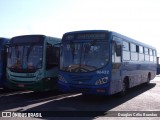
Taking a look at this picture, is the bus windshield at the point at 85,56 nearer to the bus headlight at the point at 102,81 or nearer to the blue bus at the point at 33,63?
the bus headlight at the point at 102,81

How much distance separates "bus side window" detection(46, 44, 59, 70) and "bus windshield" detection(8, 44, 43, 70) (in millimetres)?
447

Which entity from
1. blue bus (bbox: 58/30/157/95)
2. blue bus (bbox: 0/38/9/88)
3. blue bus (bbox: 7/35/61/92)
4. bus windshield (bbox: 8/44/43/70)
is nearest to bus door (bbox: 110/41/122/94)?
blue bus (bbox: 58/30/157/95)

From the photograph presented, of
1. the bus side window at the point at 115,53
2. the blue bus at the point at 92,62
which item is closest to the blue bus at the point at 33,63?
the blue bus at the point at 92,62

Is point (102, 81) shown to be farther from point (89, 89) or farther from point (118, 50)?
point (118, 50)

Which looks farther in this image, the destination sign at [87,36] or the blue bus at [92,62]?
the destination sign at [87,36]

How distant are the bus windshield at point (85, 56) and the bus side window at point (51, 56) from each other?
137 centimetres

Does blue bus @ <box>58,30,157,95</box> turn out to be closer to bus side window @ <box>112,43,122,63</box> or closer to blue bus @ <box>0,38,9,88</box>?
bus side window @ <box>112,43,122,63</box>

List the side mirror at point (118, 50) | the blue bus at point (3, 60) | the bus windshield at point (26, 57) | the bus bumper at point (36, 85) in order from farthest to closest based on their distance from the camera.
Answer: the blue bus at point (3, 60) → the bus windshield at point (26, 57) → the bus bumper at point (36, 85) → the side mirror at point (118, 50)

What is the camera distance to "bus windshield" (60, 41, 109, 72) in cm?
1175

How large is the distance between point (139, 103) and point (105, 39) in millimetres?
3120

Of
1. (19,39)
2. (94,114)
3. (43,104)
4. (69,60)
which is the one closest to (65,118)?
(94,114)

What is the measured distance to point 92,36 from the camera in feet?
39.8

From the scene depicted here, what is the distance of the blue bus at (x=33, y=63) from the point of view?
13320 mm

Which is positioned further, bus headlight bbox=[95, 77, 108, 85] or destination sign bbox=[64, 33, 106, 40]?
destination sign bbox=[64, 33, 106, 40]
